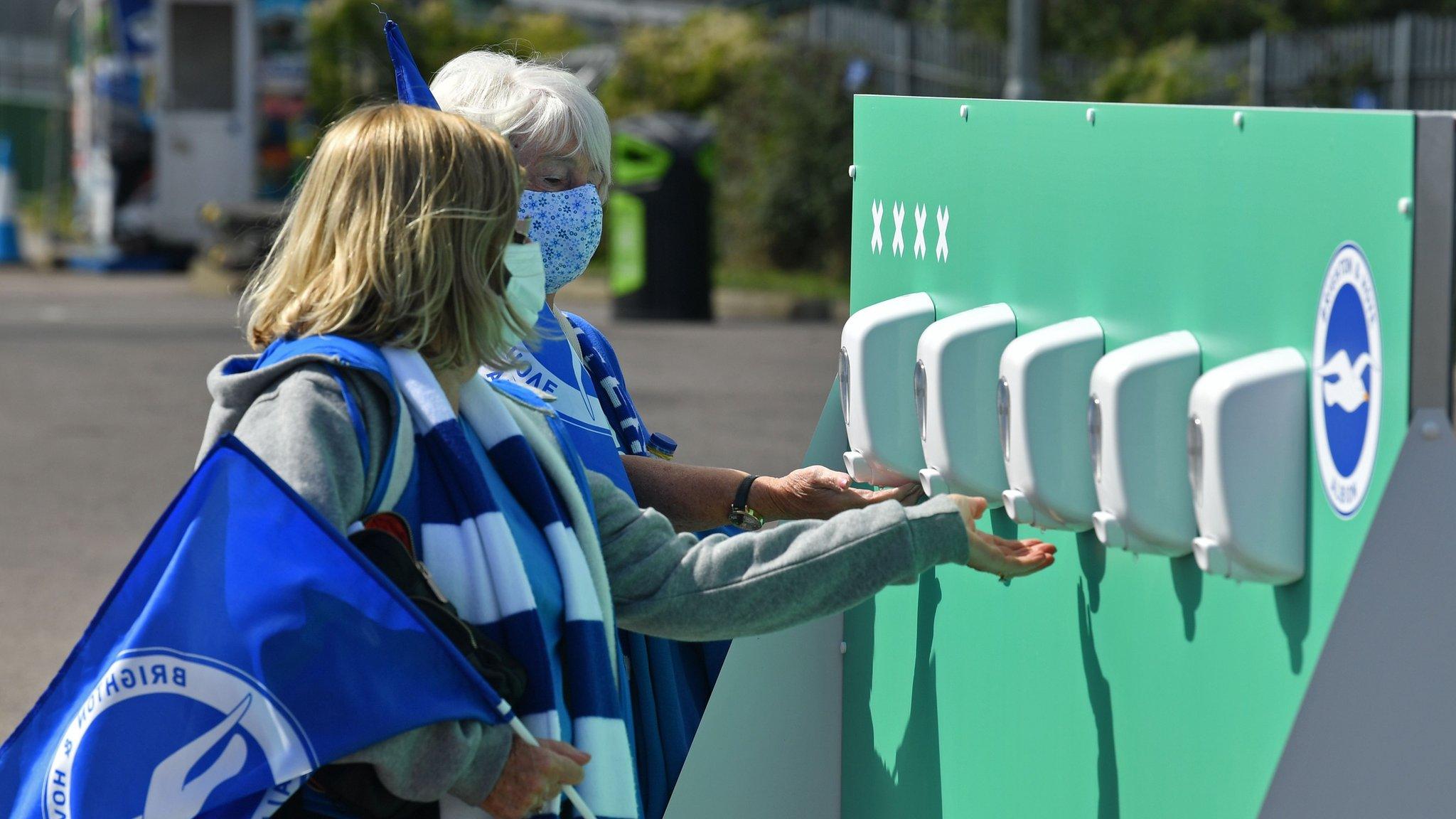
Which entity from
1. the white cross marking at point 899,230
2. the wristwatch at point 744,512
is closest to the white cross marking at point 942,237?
the white cross marking at point 899,230

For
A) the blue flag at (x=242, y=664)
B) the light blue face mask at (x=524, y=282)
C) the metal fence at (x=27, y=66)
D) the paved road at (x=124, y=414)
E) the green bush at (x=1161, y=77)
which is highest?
the metal fence at (x=27, y=66)

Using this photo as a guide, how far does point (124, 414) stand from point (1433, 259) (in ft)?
31.2

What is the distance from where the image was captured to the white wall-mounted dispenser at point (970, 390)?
2020 mm

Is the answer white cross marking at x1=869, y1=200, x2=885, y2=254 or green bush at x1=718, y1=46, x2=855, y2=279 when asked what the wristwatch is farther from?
green bush at x1=718, y1=46, x2=855, y2=279

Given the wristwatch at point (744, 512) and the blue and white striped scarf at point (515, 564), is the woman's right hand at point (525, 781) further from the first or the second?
the wristwatch at point (744, 512)

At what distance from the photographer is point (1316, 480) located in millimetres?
1515

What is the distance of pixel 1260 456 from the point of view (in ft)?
5.04

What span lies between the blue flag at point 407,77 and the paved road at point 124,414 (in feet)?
10.7

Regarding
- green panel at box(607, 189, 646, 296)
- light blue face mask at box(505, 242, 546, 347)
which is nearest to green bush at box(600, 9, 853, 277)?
green panel at box(607, 189, 646, 296)

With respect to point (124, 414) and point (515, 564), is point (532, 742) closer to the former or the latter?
point (515, 564)

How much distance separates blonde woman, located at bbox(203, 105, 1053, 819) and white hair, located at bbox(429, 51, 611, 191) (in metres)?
0.47

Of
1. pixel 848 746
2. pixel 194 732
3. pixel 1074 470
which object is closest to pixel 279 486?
pixel 194 732

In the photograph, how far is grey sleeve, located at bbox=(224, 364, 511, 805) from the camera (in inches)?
66.8

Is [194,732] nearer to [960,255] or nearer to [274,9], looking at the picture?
[960,255]
